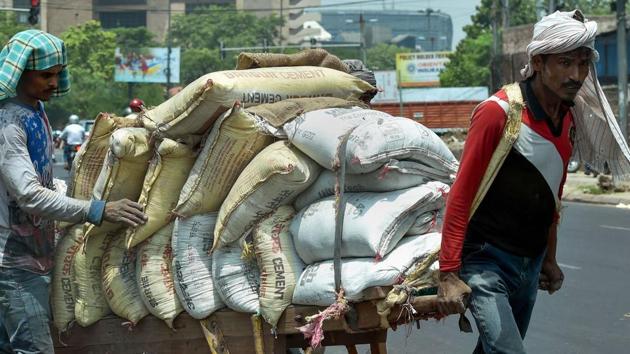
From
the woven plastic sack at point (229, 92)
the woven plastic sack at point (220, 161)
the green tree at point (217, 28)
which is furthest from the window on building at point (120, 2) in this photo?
the woven plastic sack at point (220, 161)

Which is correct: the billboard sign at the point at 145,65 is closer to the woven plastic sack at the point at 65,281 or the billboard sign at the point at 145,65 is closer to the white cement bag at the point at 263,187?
the woven plastic sack at the point at 65,281

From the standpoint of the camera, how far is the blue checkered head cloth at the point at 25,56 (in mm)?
4184

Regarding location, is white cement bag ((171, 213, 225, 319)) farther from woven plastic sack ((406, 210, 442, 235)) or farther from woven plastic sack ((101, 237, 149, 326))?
woven plastic sack ((406, 210, 442, 235))

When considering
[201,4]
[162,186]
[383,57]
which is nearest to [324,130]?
[162,186]

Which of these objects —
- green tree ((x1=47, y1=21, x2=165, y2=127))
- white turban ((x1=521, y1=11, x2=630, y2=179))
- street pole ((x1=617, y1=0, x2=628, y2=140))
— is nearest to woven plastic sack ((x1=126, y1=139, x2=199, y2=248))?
white turban ((x1=521, y1=11, x2=630, y2=179))

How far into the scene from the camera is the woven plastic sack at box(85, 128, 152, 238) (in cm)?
469

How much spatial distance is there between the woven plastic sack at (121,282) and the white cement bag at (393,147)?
1.16m

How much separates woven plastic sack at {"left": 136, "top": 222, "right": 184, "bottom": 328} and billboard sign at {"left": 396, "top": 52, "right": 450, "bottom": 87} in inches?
3470

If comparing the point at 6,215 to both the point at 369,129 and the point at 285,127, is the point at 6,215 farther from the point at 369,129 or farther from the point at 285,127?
the point at 369,129

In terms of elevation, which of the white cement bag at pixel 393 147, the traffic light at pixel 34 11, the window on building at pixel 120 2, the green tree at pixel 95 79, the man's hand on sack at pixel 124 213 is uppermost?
the window on building at pixel 120 2

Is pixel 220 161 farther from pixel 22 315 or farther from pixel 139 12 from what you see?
pixel 139 12

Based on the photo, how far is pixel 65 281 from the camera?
482 cm

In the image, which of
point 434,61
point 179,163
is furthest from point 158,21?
point 179,163

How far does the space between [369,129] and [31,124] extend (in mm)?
1305
